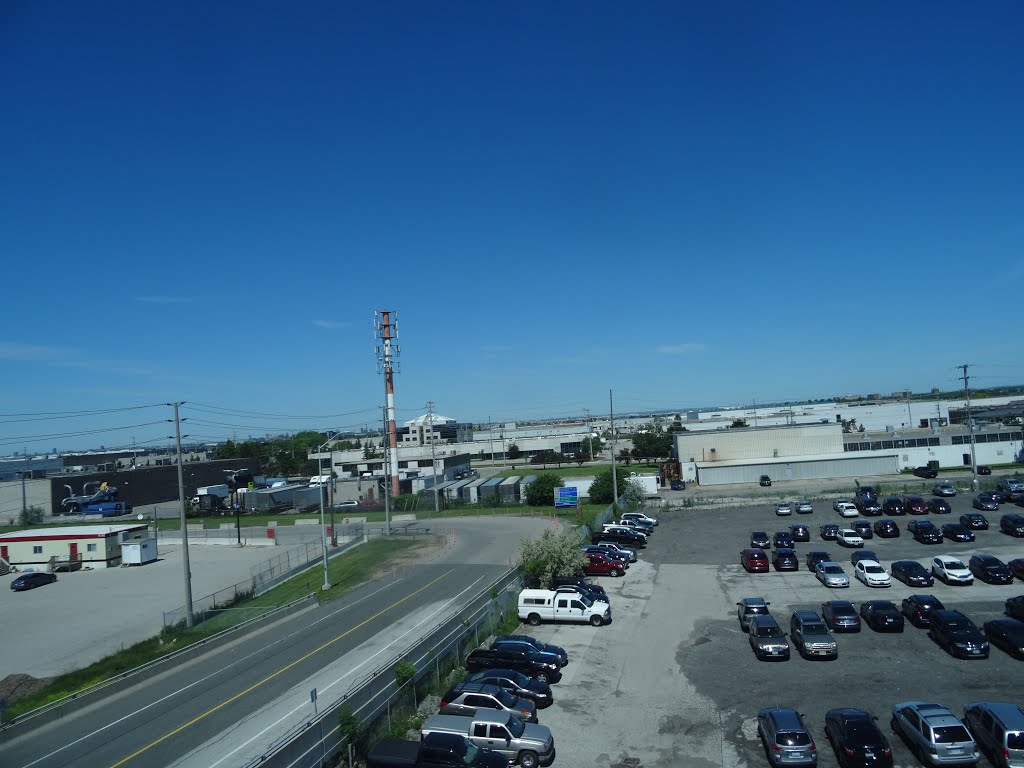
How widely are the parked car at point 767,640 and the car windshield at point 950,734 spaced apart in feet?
22.1

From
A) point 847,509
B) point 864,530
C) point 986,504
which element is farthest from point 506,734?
point 986,504

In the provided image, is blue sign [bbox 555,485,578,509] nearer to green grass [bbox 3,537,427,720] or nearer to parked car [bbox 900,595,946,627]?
green grass [bbox 3,537,427,720]

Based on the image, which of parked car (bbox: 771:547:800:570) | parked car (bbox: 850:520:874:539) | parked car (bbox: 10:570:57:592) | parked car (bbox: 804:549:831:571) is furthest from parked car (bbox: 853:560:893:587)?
parked car (bbox: 10:570:57:592)

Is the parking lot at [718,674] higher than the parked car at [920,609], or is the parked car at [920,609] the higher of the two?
the parked car at [920,609]

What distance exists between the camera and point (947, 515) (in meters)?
43.7

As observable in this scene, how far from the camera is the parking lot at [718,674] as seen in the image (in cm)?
1566

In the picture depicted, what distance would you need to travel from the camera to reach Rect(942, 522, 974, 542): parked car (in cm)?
3559

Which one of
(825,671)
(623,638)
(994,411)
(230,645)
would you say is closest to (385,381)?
(230,645)

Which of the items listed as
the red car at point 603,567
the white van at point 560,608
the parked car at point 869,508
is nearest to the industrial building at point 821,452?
the parked car at point 869,508

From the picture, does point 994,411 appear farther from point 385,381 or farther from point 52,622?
point 52,622

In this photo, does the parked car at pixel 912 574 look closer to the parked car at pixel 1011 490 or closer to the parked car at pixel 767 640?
the parked car at pixel 767 640

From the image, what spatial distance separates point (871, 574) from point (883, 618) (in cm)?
659

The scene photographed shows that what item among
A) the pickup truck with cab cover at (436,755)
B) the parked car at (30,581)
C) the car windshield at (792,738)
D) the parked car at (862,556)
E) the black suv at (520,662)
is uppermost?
the pickup truck with cab cover at (436,755)

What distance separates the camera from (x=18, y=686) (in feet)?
73.7
